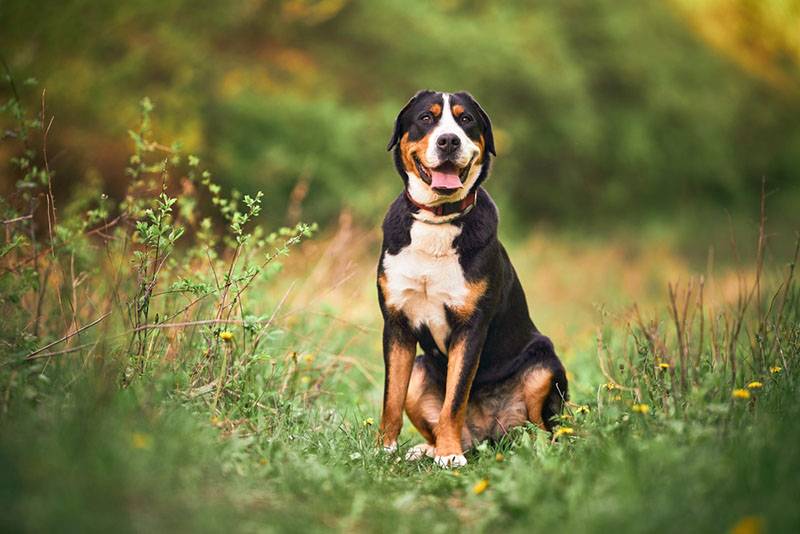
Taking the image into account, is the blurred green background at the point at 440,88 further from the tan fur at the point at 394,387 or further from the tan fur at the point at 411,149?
the tan fur at the point at 394,387

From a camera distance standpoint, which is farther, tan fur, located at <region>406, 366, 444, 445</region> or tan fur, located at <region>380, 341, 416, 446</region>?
tan fur, located at <region>406, 366, 444, 445</region>

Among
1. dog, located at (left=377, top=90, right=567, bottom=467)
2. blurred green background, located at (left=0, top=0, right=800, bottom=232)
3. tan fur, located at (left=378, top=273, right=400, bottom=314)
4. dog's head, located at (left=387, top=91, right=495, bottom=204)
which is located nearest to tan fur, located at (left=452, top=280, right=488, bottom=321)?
dog, located at (left=377, top=90, right=567, bottom=467)

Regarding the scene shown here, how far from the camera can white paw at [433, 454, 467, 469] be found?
3957 mm

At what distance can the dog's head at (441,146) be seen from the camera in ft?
13.3

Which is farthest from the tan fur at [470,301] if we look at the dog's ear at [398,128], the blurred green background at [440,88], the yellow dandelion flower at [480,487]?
the blurred green background at [440,88]

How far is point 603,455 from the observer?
121 inches

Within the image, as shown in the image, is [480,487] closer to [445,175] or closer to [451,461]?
[451,461]

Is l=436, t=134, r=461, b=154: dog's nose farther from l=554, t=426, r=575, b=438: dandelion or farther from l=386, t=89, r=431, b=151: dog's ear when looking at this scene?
l=554, t=426, r=575, b=438: dandelion

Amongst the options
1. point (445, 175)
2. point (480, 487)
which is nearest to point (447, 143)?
point (445, 175)

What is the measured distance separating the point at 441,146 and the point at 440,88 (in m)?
12.5

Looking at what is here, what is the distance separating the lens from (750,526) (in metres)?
2.40

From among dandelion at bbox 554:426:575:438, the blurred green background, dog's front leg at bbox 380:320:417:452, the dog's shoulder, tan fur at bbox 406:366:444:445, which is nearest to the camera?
dandelion at bbox 554:426:575:438

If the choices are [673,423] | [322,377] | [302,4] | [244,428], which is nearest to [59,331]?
[244,428]

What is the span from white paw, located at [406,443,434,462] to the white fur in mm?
1149
